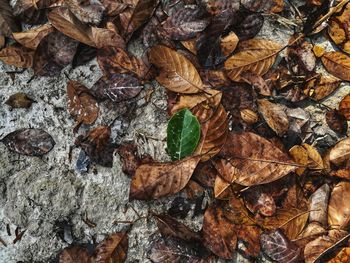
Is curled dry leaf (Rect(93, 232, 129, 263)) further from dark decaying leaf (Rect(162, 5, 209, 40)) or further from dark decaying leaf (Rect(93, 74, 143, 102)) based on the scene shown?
dark decaying leaf (Rect(162, 5, 209, 40))

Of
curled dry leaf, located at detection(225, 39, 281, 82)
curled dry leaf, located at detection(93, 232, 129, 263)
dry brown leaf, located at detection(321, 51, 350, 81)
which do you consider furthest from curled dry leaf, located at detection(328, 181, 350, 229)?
curled dry leaf, located at detection(93, 232, 129, 263)

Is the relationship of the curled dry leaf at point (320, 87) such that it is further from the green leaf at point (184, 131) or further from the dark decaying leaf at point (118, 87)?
the dark decaying leaf at point (118, 87)

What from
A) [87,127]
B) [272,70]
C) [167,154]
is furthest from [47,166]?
[272,70]

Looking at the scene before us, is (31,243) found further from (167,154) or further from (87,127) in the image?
(167,154)

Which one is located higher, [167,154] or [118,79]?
[118,79]

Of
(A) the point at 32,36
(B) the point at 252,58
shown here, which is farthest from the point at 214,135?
(A) the point at 32,36

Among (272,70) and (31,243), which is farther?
(272,70)
